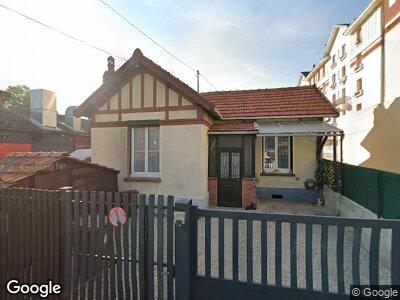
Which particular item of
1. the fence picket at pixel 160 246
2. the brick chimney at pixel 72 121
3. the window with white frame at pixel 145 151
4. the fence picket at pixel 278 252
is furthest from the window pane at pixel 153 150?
the brick chimney at pixel 72 121

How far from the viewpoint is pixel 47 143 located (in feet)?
78.6

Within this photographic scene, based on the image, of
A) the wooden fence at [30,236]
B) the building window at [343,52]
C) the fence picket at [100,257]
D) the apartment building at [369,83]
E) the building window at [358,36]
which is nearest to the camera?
the fence picket at [100,257]

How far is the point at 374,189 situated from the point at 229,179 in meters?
5.41

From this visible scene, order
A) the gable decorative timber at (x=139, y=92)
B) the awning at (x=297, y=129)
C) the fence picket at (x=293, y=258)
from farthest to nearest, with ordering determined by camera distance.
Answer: the awning at (x=297, y=129)
the gable decorative timber at (x=139, y=92)
the fence picket at (x=293, y=258)

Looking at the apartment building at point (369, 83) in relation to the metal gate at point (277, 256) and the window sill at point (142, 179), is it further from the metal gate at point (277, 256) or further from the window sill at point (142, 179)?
the window sill at point (142, 179)

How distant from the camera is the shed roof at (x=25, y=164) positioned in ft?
18.5

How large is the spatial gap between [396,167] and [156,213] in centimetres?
1089

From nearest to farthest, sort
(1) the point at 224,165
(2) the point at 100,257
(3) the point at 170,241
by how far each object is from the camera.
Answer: (3) the point at 170,241, (2) the point at 100,257, (1) the point at 224,165

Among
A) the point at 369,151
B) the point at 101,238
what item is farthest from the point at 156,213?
the point at 369,151

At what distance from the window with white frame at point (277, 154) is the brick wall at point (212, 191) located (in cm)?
311

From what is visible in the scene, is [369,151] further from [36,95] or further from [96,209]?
[36,95]

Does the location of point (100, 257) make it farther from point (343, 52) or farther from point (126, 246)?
point (343, 52)

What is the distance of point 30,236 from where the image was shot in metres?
3.67

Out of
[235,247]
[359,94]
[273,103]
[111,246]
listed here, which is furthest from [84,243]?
[359,94]
